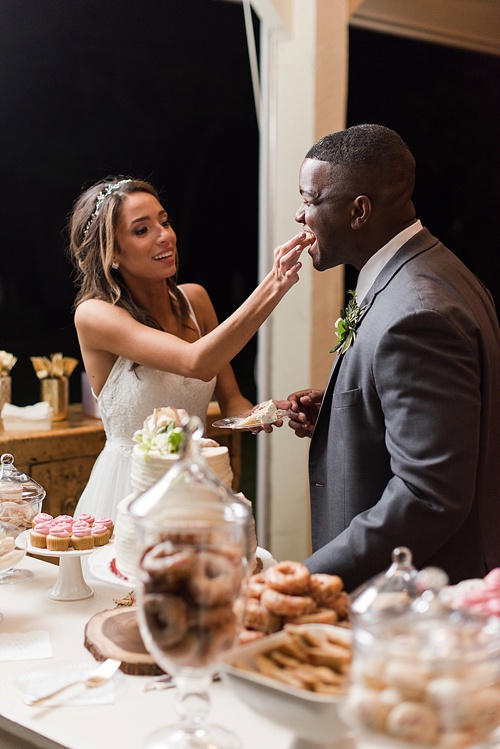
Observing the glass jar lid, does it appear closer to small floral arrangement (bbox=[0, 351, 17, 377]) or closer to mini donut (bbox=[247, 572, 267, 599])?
mini donut (bbox=[247, 572, 267, 599])

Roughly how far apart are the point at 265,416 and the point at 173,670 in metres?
1.34

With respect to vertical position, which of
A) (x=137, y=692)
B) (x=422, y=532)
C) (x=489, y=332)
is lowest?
(x=137, y=692)

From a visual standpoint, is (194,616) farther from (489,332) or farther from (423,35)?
(423,35)

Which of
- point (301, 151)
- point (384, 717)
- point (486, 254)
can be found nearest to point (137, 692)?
point (384, 717)

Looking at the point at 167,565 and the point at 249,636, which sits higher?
the point at 167,565

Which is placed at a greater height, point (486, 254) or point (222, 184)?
point (222, 184)

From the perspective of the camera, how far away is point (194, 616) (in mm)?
1190

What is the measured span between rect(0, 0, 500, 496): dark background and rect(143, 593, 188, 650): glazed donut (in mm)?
4704

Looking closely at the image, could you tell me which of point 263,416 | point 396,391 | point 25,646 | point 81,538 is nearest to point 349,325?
point 396,391

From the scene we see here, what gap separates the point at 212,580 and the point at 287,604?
262 millimetres

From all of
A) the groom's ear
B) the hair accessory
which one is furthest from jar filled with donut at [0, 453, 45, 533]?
the hair accessory

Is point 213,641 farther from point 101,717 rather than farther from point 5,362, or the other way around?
point 5,362

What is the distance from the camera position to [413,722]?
3.34 feet

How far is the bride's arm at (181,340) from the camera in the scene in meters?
2.98
